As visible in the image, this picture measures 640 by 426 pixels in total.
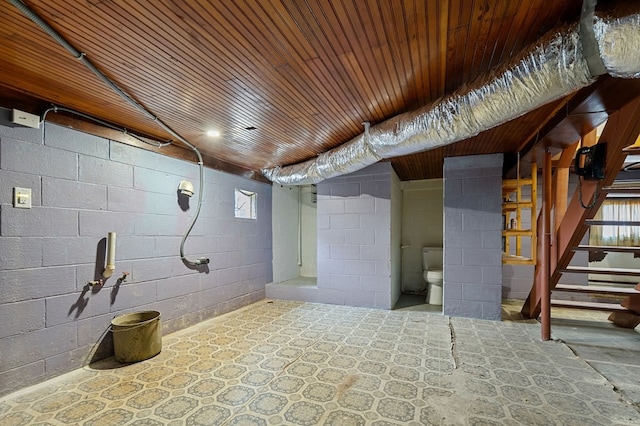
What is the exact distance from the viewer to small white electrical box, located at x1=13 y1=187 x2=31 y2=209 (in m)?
2.02

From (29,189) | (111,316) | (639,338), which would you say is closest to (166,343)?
(111,316)

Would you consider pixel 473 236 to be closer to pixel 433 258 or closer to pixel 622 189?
pixel 433 258

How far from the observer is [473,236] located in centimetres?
367

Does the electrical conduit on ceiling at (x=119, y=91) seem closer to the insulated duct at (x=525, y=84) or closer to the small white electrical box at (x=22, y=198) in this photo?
the small white electrical box at (x=22, y=198)

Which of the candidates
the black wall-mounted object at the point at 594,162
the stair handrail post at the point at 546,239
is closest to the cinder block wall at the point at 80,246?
the stair handrail post at the point at 546,239

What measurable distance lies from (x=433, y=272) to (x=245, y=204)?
9.76ft

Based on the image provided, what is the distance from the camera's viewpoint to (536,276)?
3.41 m

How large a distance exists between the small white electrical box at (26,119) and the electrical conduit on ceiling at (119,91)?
659mm

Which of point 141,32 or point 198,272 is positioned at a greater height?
point 141,32

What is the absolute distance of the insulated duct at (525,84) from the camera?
1.20 meters

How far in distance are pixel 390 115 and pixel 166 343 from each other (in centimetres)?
304

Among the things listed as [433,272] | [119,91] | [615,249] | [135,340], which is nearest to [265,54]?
[119,91]

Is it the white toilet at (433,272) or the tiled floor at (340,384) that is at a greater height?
the white toilet at (433,272)

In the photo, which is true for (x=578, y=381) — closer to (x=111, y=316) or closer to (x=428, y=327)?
(x=428, y=327)
